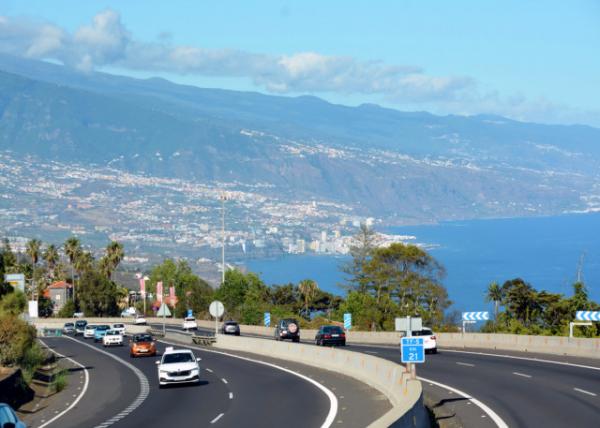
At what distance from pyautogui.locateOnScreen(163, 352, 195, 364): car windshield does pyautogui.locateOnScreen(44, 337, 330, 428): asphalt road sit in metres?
0.86

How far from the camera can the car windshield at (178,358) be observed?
1490 inches

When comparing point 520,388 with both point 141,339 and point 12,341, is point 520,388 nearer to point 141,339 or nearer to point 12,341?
point 12,341

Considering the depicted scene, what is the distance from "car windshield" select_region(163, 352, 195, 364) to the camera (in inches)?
1490

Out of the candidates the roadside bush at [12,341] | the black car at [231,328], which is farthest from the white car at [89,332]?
the roadside bush at [12,341]

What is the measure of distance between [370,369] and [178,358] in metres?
6.89

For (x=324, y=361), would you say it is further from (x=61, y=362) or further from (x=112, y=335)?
(x=112, y=335)

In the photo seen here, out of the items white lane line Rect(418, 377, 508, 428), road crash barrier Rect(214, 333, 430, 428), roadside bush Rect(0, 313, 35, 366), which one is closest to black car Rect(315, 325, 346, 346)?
road crash barrier Rect(214, 333, 430, 428)

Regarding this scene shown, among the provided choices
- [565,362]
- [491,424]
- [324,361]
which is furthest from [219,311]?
[491,424]

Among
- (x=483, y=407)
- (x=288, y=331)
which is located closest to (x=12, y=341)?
(x=288, y=331)

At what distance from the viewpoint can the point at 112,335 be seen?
7488 cm

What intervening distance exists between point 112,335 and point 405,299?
43984mm

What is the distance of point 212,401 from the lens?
31859 millimetres

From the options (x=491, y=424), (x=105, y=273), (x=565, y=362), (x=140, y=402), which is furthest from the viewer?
(x=105, y=273)

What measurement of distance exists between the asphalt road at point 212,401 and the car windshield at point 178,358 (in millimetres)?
861
